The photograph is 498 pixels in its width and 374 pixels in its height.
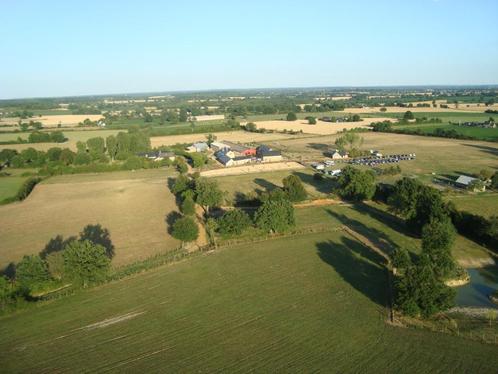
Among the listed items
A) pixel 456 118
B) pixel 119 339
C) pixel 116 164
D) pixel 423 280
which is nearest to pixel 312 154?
pixel 116 164

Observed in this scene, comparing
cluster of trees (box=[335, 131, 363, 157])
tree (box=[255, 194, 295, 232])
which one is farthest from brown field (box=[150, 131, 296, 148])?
tree (box=[255, 194, 295, 232])

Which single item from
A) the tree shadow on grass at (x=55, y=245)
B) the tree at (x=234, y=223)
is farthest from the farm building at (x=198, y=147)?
the tree at (x=234, y=223)

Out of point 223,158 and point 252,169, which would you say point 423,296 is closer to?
point 252,169

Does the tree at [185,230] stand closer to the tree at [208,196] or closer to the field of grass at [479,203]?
the tree at [208,196]

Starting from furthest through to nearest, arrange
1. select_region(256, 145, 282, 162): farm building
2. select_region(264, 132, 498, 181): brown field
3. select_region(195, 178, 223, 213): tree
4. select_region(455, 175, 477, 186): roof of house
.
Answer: select_region(256, 145, 282, 162): farm building → select_region(264, 132, 498, 181): brown field → select_region(455, 175, 477, 186): roof of house → select_region(195, 178, 223, 213): tree

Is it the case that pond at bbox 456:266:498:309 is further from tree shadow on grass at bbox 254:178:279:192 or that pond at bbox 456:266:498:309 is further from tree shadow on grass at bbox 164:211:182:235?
tree shadow on grass at bbox 254:178:279:192

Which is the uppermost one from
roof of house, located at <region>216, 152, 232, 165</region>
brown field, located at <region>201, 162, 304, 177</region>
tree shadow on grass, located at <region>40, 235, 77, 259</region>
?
roof of house, located at <region>216, 152, 232, 165</region>

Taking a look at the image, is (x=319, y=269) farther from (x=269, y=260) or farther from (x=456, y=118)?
(x=456, y=118)
